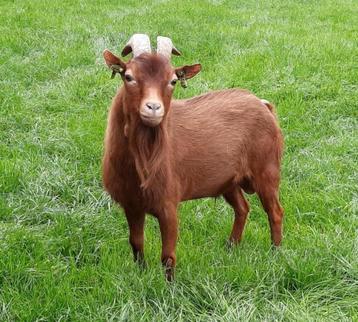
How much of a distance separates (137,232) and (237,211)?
3.06 ft

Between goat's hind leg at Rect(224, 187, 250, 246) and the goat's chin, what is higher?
the goat's chin

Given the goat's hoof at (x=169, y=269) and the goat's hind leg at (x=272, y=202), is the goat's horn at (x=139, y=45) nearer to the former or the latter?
the goat's hoof at (x=169, y=269)

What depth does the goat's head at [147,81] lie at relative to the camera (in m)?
3.23

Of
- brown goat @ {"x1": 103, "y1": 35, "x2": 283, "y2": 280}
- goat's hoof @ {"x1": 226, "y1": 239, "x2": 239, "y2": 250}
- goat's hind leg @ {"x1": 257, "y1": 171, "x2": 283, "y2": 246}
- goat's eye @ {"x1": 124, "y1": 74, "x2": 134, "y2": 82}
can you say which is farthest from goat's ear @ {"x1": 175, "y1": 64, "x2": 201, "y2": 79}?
goat's hoof @ {"x1": 226, "y1": 239, "x2": 239, "y2": 250}

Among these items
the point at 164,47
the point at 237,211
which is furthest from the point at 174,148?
the point at 237,211

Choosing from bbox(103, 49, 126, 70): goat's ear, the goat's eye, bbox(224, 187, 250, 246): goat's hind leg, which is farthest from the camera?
bbox(224, 187, 250, 246): goat's hind leg

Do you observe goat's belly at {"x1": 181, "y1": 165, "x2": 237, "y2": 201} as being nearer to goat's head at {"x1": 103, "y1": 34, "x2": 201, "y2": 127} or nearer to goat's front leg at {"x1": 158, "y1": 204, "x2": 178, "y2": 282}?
goat's front leg at {"x1": 158, "y1": 204, "x2": 178, "y2": 282}

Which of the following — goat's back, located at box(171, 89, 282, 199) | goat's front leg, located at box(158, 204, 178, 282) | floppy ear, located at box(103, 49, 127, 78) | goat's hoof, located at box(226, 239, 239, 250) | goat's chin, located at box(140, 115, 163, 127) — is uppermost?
floppy ear, located at box(103, 49, 127, 78)

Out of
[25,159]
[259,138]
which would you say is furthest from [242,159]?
[25,159]

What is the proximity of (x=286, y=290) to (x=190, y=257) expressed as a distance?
0.74m

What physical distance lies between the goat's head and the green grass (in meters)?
1.11

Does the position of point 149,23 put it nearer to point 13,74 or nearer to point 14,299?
point 13,74

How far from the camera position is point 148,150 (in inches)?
144

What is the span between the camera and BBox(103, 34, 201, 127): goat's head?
3.23 meters
